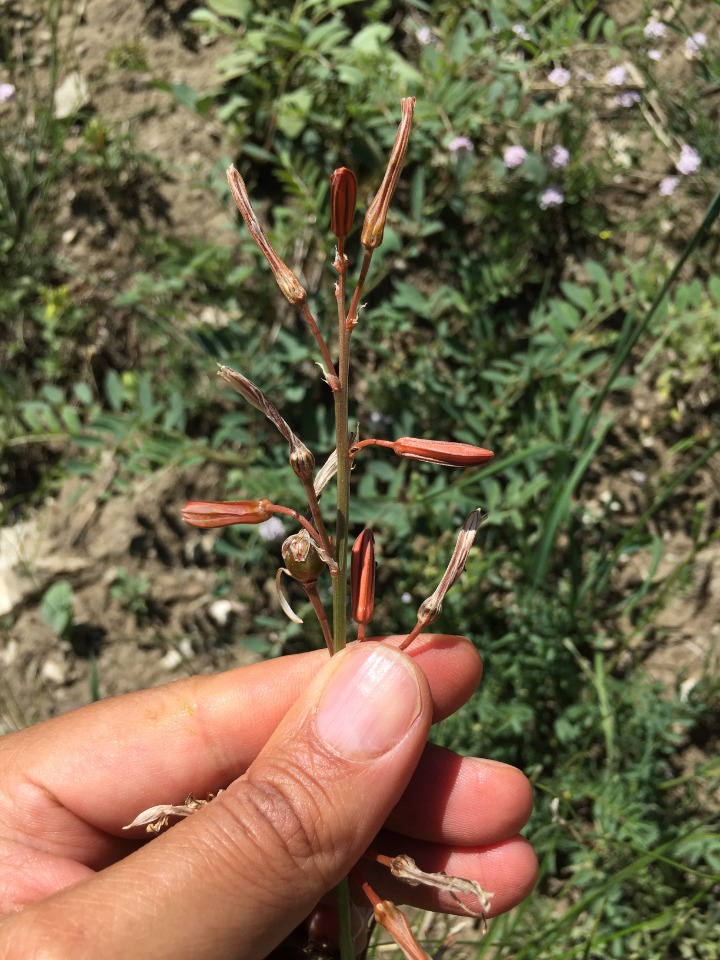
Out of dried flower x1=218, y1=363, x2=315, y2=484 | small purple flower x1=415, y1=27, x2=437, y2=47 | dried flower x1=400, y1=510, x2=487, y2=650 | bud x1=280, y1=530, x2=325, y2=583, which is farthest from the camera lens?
small purple flower x1=415, y1=27, x2=437, y2=47

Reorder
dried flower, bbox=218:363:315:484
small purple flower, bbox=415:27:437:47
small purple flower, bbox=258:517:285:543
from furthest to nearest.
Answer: small purple flower, bbox=415:27:437:47 → small purple flower, bbox=258:517:285:543 → dried flower, bbox=218:363:315:484

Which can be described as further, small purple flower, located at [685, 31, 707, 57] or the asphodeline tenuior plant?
small purple flower, located at [685, 31, 707, 57]

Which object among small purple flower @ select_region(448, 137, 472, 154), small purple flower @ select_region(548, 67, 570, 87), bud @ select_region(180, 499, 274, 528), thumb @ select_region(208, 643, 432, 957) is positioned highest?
bud @ select_region(180, 499, 274, 528)

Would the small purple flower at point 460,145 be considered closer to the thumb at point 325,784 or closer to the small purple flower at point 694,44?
the small purple flower at point 694,44

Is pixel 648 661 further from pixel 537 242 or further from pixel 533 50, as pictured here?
pixel 533 50

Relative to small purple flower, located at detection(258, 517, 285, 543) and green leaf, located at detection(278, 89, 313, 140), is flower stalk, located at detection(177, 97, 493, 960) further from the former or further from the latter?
green leaf, located at detection(278, 89, 313, 140)

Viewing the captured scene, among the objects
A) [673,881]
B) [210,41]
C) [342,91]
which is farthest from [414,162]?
[673,881]

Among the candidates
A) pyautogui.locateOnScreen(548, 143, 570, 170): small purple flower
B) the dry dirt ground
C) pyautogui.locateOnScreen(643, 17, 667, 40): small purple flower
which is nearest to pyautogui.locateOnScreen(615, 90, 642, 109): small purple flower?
pyautogui.locateOnScreen(643, 17, 667, 40): small purple flower

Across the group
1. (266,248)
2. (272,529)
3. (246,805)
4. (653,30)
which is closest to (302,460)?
(266,248)
